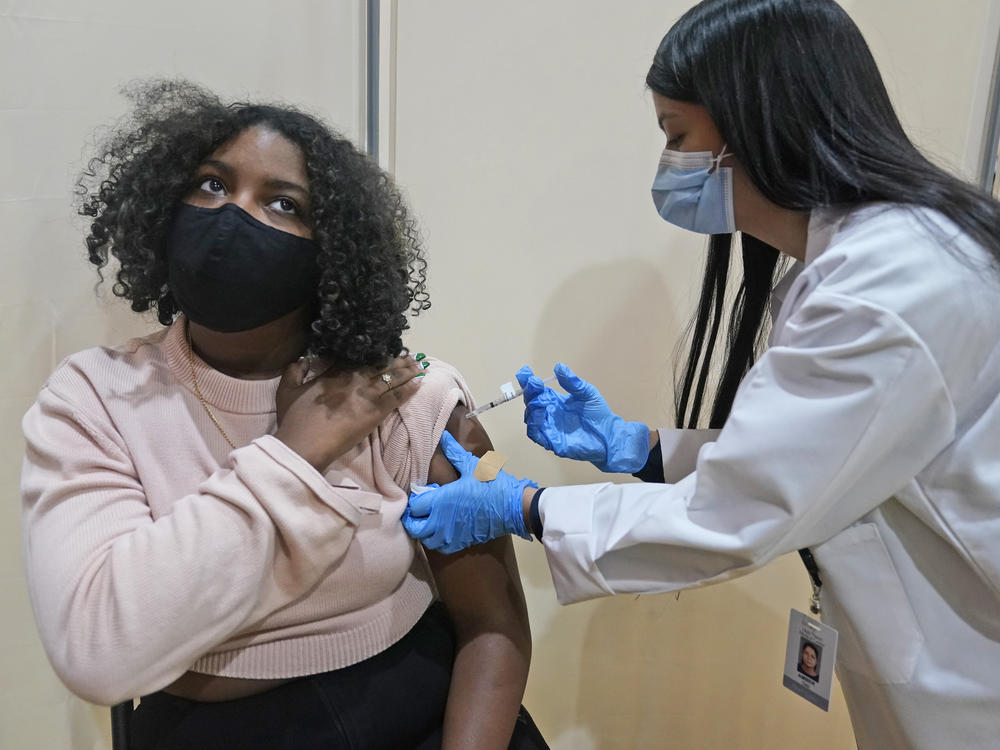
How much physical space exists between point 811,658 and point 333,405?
2.65 feet

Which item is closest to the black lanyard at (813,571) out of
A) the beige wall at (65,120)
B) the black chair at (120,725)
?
the black chair at (120,725)

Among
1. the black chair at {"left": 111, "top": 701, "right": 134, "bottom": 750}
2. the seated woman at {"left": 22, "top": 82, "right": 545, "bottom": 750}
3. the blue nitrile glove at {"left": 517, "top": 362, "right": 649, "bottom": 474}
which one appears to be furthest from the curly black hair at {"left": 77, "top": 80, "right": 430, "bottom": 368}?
the black chair at {"left": 111, "top": 701, "right": 134, "bottom": 750}

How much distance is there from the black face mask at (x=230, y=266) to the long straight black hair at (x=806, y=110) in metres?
0.64

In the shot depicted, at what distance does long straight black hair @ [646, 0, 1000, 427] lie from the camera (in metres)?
1.19

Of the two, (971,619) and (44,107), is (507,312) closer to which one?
(44,107)

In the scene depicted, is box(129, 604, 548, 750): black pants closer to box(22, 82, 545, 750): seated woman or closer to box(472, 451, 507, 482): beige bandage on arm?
box(22, 82, 545, 750): seated woman

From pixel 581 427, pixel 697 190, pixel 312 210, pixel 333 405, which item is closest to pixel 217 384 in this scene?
pixel 333 405

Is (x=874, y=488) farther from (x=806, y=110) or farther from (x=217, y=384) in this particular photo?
(x=217, y=384)

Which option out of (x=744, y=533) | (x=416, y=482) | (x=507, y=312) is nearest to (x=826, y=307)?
(x=744, y=533)

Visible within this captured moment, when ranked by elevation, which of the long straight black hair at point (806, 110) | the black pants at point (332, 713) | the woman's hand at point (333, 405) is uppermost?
the long straight black hair at point (806, 110)

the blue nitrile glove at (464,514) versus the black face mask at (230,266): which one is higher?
the black face mask at (230,266)

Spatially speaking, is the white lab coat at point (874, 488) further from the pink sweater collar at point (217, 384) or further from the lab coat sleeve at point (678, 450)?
the pink sweater collar at point (217, 384)

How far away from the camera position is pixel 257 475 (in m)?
1.16

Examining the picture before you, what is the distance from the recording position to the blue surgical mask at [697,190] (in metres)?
1.31
